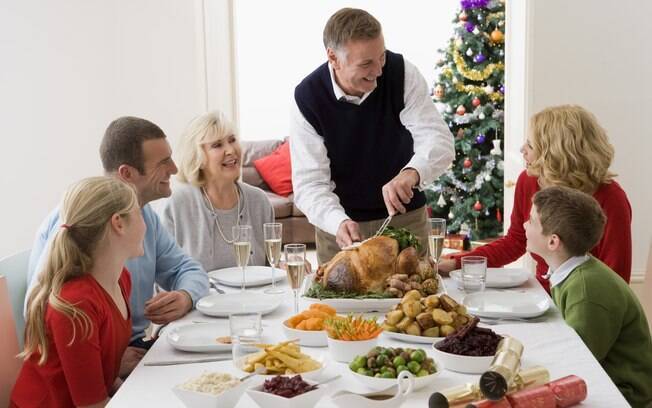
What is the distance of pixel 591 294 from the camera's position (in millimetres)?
2076

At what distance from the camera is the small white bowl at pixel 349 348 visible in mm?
1715

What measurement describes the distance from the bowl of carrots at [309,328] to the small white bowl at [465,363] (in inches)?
11.7

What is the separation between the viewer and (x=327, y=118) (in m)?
2.92

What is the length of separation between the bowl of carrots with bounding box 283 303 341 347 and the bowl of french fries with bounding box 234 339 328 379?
225 millimetres

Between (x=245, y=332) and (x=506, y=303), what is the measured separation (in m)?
0.81

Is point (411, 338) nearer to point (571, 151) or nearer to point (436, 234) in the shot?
point (436, 234)

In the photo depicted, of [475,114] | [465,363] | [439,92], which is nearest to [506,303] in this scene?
[465,363]

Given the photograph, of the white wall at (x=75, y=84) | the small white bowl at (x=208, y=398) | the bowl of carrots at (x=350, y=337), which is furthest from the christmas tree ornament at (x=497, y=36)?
the small white bowl at (x=208, y=398)

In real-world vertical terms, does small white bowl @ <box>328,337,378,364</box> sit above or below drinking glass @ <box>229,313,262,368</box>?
below

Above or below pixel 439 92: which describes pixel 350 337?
below

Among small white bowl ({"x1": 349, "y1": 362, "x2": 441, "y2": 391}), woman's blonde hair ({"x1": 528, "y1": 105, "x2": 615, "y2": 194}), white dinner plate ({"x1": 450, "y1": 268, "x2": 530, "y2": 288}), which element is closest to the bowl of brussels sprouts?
small white bowl ({"x1": 349, "y1": 362, "x2": 441, "y2": 391})

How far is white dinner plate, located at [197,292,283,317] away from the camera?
2.21 m

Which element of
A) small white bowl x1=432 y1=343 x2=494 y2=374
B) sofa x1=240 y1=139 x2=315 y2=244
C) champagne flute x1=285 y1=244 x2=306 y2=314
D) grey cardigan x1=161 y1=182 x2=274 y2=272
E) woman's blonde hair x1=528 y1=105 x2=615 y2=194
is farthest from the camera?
sofa x1=240 y1=139 x2=315 y2=244

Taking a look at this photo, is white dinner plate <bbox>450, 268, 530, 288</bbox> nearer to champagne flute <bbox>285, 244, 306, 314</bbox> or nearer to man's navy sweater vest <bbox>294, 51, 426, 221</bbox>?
man's navy sweater vest <bbox>294, 51, 426, 221</bbox>
